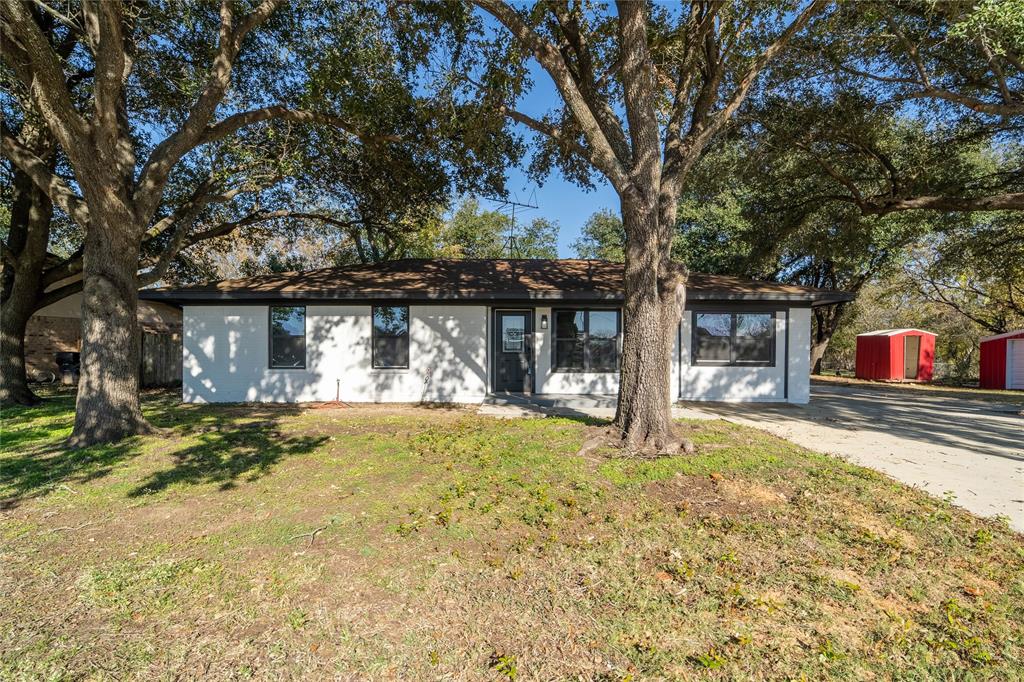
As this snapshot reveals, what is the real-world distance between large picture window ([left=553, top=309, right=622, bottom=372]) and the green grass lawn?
18.0 ft

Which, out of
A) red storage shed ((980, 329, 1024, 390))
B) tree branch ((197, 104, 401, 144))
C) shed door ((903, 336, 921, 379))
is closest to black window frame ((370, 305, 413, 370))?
tree branch ((197, 104, 401, 144))

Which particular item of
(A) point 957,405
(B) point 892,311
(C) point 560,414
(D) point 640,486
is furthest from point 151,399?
(B) point 892,311

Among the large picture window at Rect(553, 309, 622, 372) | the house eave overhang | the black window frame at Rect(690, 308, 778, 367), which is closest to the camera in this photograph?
the house eave overhang

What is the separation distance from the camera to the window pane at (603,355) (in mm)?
10664

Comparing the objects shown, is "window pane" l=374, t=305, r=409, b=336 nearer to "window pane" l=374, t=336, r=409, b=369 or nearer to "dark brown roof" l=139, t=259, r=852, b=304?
"window pane" l=374, t=336, r=409, b=369

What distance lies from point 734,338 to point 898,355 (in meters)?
12.5

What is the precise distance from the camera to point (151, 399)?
1059 centimetres

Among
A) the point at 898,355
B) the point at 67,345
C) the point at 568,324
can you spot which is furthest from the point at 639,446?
the point at 898,355

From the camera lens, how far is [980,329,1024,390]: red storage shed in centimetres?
1576

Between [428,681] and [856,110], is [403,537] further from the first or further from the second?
[856,110]

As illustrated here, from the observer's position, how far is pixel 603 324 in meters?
10.6

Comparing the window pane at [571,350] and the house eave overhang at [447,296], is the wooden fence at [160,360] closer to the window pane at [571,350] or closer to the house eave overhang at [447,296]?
the house eave overhang at [447,296]

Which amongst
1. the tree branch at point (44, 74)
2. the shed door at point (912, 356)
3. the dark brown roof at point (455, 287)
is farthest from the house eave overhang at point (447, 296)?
the shed door at point (912, 356)

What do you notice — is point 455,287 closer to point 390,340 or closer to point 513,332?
point 513,332
